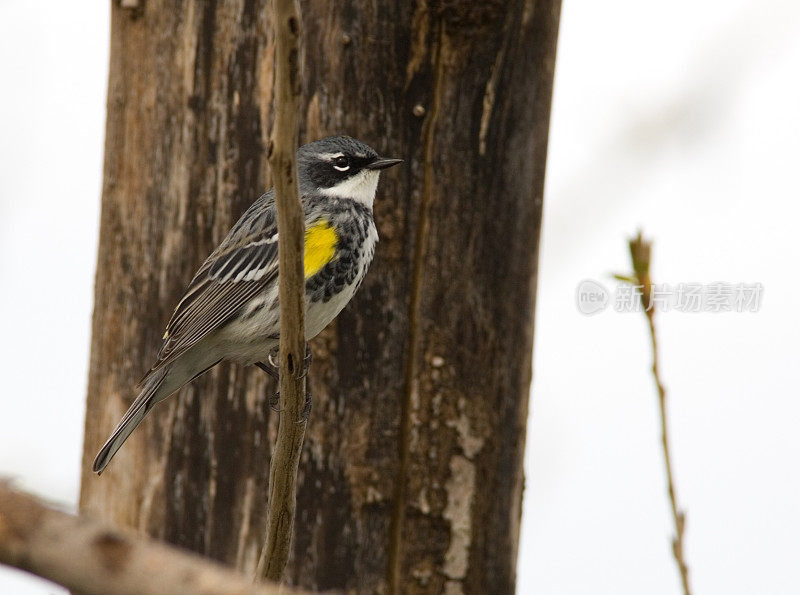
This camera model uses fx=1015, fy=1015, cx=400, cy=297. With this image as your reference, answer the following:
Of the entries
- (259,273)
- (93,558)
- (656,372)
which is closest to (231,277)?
(259,273)

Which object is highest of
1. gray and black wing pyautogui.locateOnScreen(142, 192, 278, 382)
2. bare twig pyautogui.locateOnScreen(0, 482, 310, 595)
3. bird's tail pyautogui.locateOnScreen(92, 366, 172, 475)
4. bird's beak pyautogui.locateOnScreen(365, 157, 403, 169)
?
bird's beak pyautogui.locateOnScreen(365, 157, 403, 169)

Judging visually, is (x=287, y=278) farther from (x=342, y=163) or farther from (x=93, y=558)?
(x=342, y=163)

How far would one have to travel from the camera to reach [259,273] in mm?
3320

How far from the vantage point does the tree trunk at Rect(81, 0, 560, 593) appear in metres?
3.53

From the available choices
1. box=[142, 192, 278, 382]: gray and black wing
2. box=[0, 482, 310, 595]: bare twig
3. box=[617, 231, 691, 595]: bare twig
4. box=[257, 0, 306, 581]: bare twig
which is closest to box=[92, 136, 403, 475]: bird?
box=[142, 192, 278, 382]: gray and black wing

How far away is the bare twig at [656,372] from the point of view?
138 cm

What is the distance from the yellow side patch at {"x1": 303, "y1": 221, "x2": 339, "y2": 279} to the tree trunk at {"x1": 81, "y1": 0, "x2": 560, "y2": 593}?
368mm

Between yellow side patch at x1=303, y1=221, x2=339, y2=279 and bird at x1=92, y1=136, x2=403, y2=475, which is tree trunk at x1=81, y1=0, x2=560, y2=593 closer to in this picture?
bird at x1=92, y1=136, x2=403, y2=475

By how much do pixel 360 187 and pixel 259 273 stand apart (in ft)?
1.44

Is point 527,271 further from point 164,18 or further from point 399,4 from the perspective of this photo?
point 164,18

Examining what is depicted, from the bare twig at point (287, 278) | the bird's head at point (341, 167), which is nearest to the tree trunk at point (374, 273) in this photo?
the bird's head at point (341, 167)

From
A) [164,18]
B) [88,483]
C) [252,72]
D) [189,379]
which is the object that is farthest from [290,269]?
[88,483]

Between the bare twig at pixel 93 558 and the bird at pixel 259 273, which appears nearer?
the bare twig at pixel 93 558

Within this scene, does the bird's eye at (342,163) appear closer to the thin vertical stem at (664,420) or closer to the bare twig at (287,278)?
the bare twig at (287,278)
